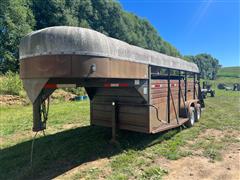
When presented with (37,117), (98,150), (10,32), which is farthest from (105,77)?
(10,32)

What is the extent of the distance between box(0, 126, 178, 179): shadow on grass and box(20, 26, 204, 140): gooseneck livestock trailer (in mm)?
523

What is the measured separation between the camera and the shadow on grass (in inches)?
154

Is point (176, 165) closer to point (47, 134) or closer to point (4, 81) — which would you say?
point (47, 134)

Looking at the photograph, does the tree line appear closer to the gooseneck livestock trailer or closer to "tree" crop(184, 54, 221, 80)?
the gooseneck livestock trailer

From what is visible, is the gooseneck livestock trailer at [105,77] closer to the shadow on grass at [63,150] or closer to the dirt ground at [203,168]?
the shadow on grass at [63,150]

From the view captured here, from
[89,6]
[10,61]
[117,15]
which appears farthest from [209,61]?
[10,61]

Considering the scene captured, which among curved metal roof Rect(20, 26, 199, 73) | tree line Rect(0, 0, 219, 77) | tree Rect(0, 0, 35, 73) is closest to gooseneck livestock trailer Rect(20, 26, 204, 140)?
curved metal roof Rect(20, 26, 199, 73)

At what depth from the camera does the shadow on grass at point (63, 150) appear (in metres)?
3.90

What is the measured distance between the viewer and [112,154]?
4621 millimetres

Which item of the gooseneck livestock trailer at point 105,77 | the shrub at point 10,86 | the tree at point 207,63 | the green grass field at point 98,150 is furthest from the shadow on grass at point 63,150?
the tree at point 207,63

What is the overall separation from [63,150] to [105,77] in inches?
97.6

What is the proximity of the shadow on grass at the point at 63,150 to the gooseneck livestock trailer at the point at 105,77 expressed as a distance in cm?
52

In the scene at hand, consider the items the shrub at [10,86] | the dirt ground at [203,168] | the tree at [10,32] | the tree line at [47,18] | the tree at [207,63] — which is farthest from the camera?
the tree at [207,63]

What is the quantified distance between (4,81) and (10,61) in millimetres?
4998
